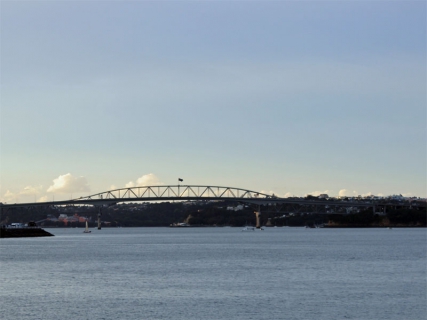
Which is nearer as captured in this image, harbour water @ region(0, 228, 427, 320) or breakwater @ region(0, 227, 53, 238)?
harbour water @ region(0, 228, 427, 320)

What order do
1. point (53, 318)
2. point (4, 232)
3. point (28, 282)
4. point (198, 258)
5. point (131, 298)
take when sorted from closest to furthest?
point (53, 318) < point (131, 298) < point (28, 282) < point (198, 258) < point (4, 232)

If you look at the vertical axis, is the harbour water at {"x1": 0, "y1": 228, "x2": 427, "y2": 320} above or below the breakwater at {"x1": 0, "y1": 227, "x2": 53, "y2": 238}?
below

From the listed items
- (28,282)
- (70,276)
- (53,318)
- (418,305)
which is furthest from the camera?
(70,276)

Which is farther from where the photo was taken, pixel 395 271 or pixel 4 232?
pixel 4 232

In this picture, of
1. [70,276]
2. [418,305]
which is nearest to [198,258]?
[70,276]

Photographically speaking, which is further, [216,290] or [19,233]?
[19,233]

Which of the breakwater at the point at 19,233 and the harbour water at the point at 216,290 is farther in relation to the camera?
the breakwater at the point at 19,233

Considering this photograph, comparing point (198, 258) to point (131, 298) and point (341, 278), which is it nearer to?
point (341, 278)

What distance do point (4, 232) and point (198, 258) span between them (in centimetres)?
9646

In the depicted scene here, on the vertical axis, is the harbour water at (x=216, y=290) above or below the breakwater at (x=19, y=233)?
below

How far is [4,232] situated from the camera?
172625 mm

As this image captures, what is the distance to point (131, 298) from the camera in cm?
4803

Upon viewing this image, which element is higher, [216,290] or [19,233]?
[19,233]

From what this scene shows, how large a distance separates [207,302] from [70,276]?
21.5m
